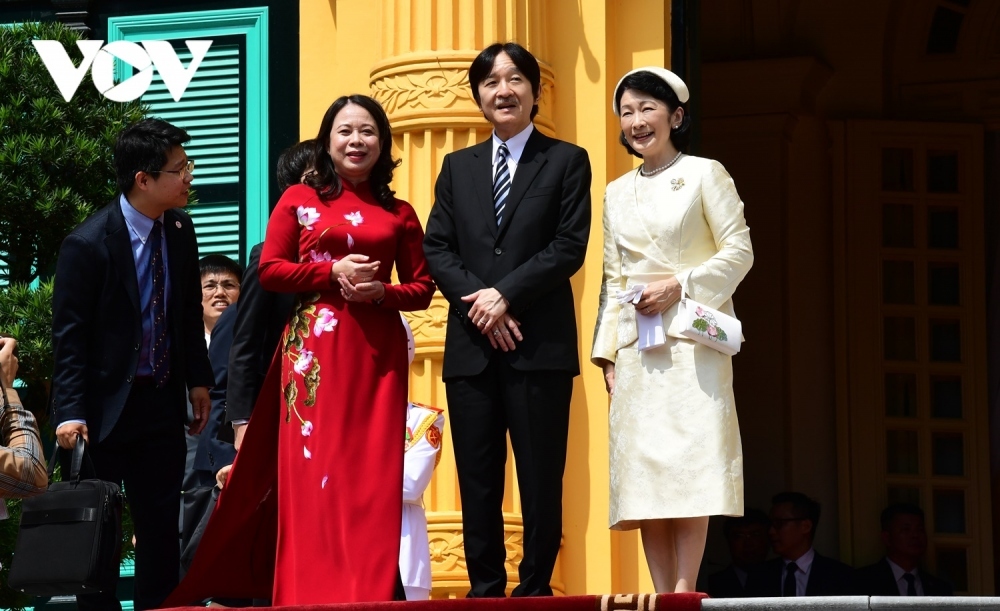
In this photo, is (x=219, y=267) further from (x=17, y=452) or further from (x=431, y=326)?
(x=17, y=452)

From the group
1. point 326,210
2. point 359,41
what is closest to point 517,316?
point 326,210

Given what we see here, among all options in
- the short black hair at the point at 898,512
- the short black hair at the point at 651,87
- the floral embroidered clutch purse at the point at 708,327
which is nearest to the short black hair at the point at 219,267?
the short black hair at the point at 651,87

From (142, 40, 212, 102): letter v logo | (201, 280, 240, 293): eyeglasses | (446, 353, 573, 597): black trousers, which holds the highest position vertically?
(142, 40, 212, 102): letter v logo

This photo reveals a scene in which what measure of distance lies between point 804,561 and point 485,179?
16.1 ft

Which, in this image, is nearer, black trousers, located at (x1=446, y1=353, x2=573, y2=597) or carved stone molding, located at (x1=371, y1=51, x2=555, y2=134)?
black trousers, located at (x1=446, y1=353, x2=573, y2=597)

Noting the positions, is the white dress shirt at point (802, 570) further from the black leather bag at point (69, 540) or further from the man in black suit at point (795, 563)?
the black leather bag at point (69, 540)

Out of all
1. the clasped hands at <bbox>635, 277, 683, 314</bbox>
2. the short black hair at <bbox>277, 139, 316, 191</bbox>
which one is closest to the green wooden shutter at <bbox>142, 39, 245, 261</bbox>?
the short black hair at <bbox>277, 139, 316, 191</bbox>

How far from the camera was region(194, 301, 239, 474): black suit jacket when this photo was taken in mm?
7695

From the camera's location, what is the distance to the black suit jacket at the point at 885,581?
1185 cm

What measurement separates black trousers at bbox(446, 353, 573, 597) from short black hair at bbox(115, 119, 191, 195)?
1.37 metres

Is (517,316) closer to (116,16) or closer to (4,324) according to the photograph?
(4,324)

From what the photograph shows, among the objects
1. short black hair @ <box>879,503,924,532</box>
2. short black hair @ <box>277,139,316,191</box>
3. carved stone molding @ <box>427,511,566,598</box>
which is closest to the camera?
short black hair @ <box>277,139,316,191</box>

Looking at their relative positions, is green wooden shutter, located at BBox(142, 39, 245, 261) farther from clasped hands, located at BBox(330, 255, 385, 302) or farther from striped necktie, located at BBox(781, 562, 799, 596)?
striped necktie, located at BBox(781, 562, 799, 596)

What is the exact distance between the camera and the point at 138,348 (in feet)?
23.5
